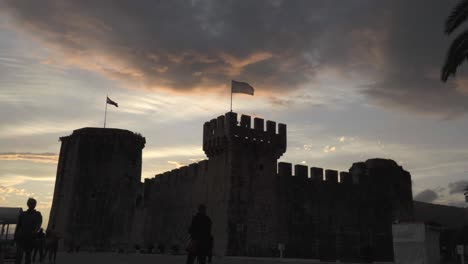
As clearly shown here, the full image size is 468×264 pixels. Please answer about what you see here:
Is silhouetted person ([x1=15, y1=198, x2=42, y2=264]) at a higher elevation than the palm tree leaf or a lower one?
lower

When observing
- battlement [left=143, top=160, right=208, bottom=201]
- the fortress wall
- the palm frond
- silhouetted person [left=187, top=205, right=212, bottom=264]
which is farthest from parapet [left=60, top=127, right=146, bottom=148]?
silhouetted person [left=187, top=205, right=212, bottom=264]

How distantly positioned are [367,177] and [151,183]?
1750 cm

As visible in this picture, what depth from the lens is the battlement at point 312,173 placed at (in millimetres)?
28391

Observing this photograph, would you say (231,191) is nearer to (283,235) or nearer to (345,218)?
(283,235)

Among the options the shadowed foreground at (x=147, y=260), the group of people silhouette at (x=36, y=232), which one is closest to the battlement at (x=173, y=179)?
the shadowed foreground at (x=147, y=260)

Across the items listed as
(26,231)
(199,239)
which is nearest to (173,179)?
(26,231)

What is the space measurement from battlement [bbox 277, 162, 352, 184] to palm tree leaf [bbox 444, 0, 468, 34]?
1615 centimetres

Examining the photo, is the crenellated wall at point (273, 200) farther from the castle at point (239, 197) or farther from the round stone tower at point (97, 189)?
the round stone tower at point (97, 189)

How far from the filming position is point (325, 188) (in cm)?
3011

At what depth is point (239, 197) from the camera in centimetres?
2542

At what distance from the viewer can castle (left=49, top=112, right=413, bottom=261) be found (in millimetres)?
25953

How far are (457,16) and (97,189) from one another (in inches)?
994

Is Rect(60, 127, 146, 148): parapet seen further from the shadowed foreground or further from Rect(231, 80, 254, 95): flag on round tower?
the shadowed foreground

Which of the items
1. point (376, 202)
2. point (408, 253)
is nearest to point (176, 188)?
point (376, 202)
